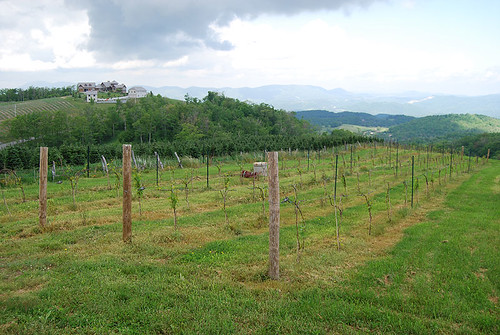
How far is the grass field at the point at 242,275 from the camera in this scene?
15.1 ft

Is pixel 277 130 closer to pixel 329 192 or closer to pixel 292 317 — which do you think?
pixel 329 192

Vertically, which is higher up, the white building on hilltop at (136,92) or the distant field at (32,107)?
the white building on hilltop at (136,92)

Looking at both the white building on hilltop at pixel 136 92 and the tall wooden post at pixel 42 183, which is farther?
the white building on hilltop at pixel 136 92

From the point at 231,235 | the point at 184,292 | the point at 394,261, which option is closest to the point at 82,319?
the point at 184,292

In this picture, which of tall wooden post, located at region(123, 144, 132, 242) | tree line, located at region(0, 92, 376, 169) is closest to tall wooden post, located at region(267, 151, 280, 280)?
tall wooden post, located at region(123, 144, 132, 242)

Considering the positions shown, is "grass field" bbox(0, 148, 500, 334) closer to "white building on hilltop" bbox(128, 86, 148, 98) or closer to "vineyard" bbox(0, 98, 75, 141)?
"vineyard" bbox(0, 98, 75, 141)

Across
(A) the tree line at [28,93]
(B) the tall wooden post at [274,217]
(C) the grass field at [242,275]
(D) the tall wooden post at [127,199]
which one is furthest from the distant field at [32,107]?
(B) the tall wooden post at [274,217]

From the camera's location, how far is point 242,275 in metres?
6.14

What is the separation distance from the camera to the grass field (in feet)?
15.1

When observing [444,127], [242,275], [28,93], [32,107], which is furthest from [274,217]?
[444,127]

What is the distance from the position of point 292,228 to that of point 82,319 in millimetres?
6305

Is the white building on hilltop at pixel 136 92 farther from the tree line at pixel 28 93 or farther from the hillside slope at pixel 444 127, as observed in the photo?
the hillside slope at pixel 444 127

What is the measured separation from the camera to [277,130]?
266ft

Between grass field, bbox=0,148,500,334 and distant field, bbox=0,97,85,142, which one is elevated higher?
distant field, bbox=0,97,85,142
